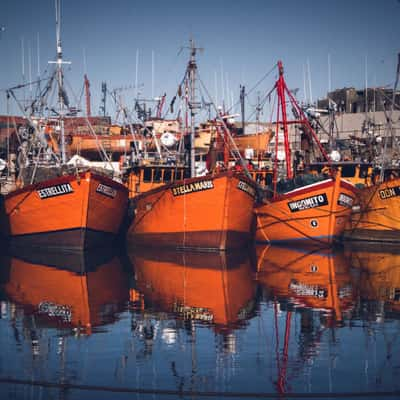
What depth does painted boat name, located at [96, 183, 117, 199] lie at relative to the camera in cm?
2625

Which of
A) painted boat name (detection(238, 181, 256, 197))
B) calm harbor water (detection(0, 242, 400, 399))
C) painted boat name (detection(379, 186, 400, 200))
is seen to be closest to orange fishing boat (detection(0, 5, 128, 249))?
calm harbor water (detection(0, 242, 400, 399))

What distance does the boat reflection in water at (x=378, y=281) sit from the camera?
581 inches

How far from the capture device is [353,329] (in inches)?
510

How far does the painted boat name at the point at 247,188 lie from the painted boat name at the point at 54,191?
22.1ft

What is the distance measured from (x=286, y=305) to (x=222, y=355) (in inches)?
184

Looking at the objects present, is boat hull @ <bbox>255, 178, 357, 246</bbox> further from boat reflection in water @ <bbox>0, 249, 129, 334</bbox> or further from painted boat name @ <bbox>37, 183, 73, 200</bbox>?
painted boat name @ <bbox>37, 183, 73, 200</bbox>

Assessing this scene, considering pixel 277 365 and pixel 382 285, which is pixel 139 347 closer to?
pixel 277 365

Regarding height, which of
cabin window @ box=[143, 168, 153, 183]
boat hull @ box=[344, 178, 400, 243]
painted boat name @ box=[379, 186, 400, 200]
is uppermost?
cabin window @ box=[143, 168, 153, 183]

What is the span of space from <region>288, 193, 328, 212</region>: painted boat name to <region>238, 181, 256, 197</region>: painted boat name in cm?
178

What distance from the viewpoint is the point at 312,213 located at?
27.1 meters

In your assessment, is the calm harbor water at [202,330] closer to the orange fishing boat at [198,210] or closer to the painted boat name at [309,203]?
the orange fishing boat at [198,210]

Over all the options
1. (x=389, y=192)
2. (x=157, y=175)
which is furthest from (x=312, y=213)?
(x=157, y=175)

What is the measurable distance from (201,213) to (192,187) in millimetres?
1135

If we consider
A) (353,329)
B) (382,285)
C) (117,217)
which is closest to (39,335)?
(353,329)
